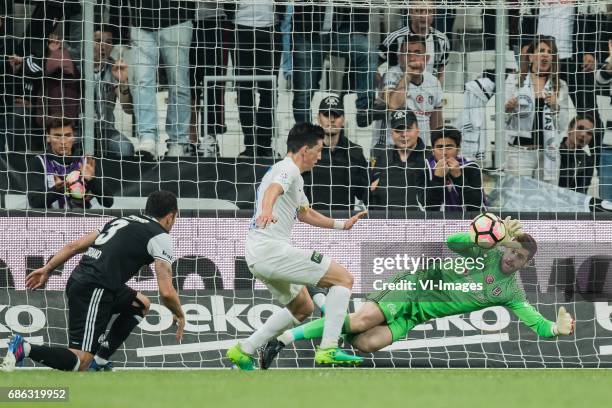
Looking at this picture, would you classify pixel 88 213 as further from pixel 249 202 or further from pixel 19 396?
pixel 19 396

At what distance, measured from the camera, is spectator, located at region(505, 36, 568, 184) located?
13.5 metres

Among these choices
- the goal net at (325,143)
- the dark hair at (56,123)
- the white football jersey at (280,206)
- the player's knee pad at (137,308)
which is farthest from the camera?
the dark hair at (56,123)

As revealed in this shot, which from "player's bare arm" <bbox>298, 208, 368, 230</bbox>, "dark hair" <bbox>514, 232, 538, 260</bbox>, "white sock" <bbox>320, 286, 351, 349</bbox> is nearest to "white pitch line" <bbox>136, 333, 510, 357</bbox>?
"dark hair" <bbox>514, 232, 538, 260</bbox>

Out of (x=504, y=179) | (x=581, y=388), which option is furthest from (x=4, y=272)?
(x=581, y=388)

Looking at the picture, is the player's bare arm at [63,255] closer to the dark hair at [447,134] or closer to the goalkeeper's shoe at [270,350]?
the goalkeeper's shoe at [270,350]

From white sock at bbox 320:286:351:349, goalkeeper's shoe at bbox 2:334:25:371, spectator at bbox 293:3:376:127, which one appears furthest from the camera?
spectator at bbox 293:3:376:127

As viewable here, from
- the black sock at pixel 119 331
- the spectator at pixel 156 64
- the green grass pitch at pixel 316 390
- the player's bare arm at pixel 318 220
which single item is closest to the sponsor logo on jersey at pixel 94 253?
the black sock at pixel 119 331

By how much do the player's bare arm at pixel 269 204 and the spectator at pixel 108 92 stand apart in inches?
145

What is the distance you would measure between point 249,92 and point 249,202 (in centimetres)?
132

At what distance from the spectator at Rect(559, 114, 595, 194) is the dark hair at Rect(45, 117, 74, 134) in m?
5.19

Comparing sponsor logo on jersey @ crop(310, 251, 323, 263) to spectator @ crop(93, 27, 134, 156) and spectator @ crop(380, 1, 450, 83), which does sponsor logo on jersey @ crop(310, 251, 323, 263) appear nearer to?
spectator @ crop(93, 27, 134, 156)

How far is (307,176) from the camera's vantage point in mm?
12953

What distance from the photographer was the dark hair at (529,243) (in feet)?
39.2

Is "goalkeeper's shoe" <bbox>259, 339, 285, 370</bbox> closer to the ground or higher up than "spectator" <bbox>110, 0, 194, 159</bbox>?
closer to the ground
